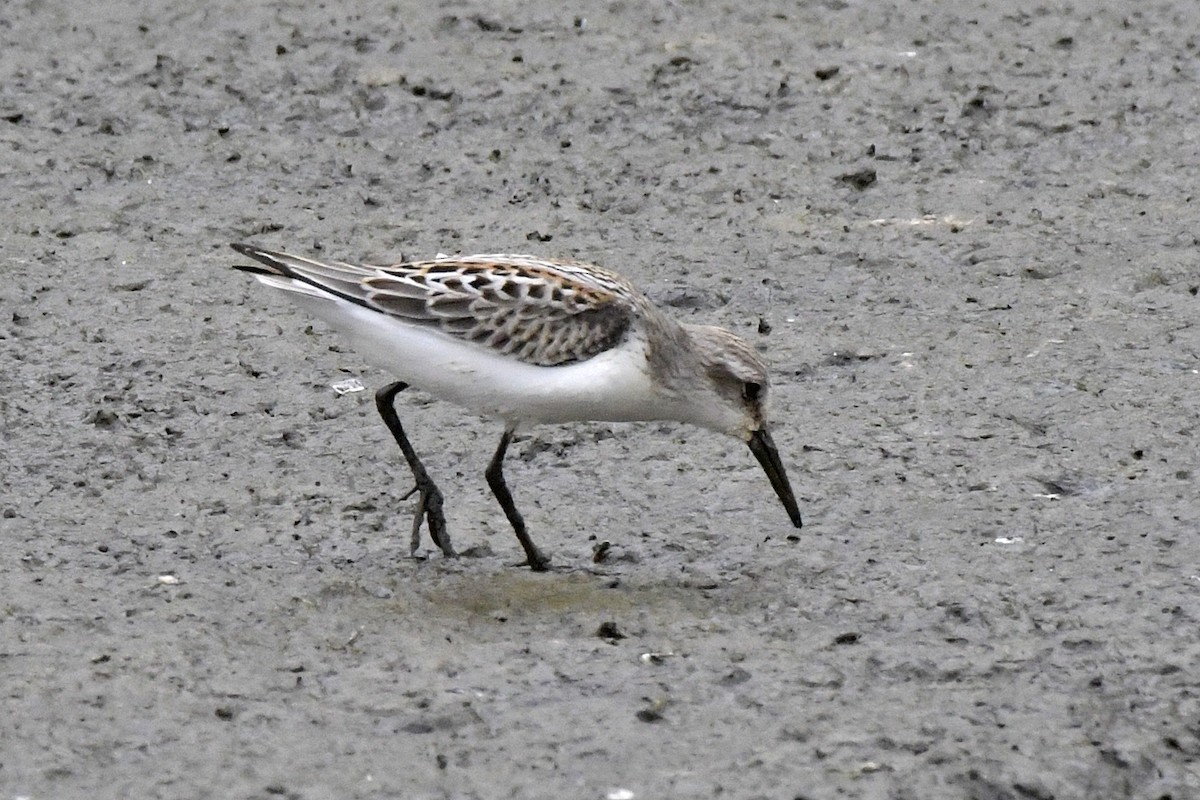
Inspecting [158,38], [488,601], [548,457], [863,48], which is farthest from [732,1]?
[488,601]

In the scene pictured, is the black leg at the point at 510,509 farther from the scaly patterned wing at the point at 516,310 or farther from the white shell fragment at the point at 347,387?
the white shell fragment at the point at 347,387

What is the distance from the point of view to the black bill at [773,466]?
723 cm

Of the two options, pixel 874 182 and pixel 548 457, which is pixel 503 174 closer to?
pixel 874 182

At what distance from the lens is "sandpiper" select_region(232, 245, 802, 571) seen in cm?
687

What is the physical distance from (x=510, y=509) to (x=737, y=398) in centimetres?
94

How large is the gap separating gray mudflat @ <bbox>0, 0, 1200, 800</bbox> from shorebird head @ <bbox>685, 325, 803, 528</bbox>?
26 cm

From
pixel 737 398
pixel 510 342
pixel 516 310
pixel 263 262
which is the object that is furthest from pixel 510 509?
pixel 263 262

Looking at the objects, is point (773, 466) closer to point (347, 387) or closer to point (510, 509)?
point (510, 509)

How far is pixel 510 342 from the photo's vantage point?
22.5 ft

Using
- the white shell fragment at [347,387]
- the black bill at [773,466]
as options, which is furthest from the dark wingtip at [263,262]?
the black bill at [773,466]

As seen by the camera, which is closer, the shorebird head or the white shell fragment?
the shorebird head

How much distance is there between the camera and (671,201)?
10281 millimetres

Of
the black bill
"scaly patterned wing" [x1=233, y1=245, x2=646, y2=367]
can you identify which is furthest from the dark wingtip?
the black bill

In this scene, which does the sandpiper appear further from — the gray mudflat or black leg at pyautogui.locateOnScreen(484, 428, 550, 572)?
the gray mudflat
